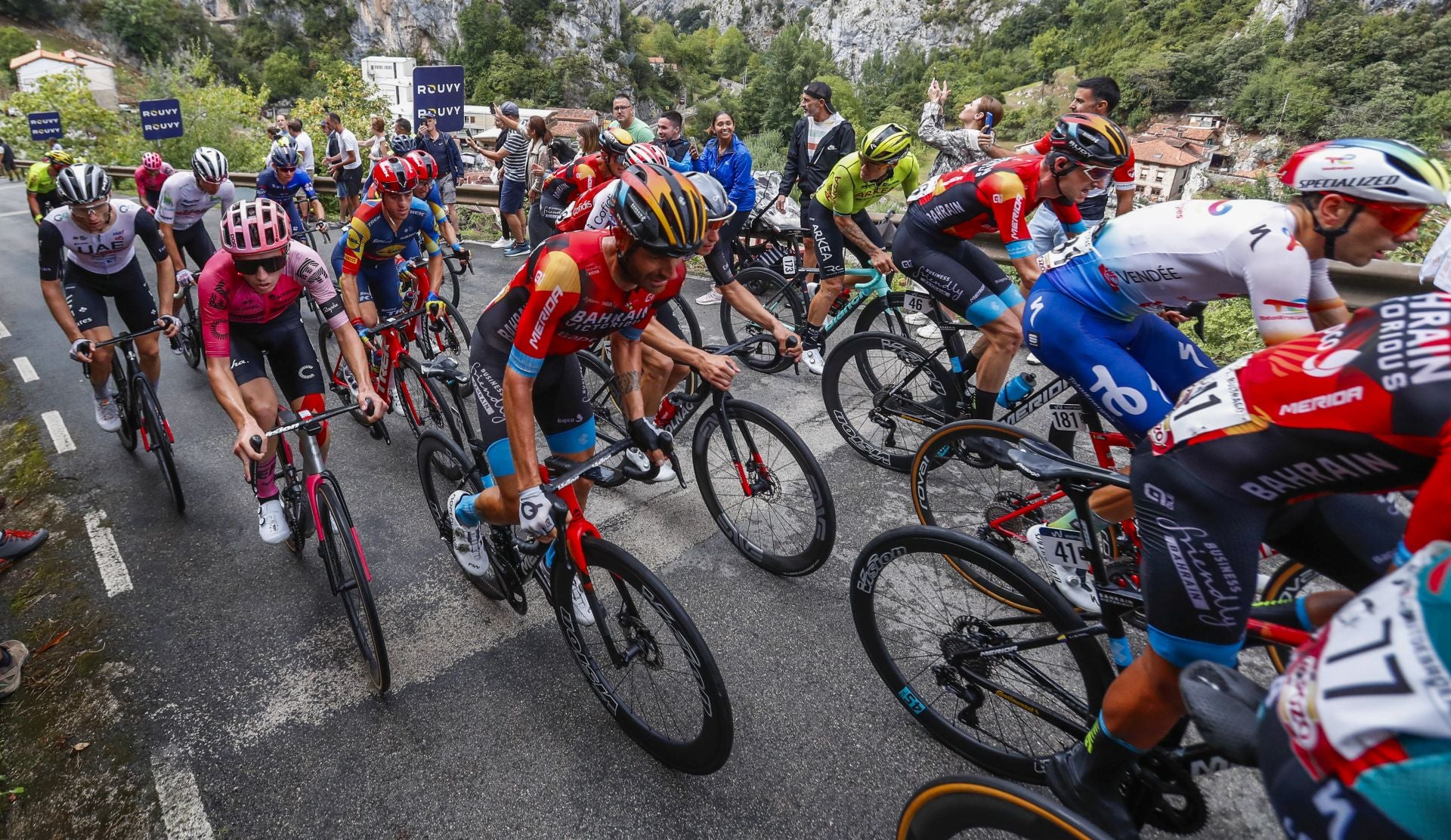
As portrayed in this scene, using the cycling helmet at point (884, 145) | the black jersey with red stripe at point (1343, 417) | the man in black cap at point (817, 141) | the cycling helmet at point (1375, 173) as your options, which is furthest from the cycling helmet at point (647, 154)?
the black jersey with red stripe at point (1343, 417)

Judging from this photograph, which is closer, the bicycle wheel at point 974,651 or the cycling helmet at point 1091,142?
the bicycle wheel at point 974,651

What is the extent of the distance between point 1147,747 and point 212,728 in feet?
11.8

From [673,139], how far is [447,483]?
254 inches

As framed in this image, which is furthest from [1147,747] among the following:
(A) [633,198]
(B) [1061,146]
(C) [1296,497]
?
(B) [1061,146]

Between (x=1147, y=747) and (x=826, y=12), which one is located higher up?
(x=826, y=12)

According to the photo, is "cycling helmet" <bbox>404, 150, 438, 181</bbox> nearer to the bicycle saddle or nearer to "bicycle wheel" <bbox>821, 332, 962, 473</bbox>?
"bicycle wheel" <bbox>821, 332, 962, 473</bbox>

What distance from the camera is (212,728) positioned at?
10.1 ft

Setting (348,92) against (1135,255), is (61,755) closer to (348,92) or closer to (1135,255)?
(1135,255)

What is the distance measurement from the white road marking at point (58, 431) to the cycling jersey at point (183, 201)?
6.85 feet

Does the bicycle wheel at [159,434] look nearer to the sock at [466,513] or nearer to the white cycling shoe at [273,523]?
the white cycling shoe at [273,523]

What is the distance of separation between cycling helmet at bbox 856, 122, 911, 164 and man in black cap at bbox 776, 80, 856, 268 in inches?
76.0

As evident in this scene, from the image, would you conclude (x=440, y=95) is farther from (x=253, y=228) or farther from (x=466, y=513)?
(x=466, y=513)

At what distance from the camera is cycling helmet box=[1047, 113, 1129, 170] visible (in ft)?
12.7

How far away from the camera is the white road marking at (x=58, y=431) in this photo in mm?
5879
